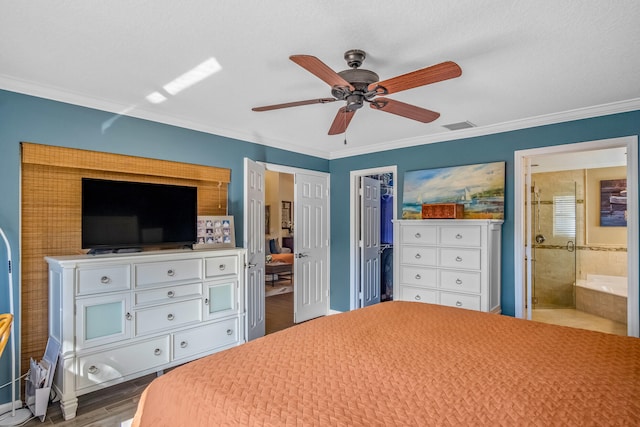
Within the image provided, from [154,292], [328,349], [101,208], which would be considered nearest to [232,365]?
[328,349]

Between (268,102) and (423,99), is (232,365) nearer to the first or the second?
(268,102)

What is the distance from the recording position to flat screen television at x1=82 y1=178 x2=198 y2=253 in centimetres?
288

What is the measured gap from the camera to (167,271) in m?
3.00

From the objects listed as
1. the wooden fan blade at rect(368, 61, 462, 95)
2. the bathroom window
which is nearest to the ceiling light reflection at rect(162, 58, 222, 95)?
the wooden fan blade at rect(368, 61, 462, 95)

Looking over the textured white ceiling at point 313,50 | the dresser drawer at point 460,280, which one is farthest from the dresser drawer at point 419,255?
the textured white ceiling at point 313,50

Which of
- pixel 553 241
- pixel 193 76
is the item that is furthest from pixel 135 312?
pixel 553 241

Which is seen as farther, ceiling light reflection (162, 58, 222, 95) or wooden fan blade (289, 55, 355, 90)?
ceiling light reflection (162, 58, 222, 95)

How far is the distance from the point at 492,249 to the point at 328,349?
2.52 m

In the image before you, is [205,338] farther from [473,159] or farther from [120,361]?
[473,159]

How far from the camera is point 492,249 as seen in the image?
354 cm

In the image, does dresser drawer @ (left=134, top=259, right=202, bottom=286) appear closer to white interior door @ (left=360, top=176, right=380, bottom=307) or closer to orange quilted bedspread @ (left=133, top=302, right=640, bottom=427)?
orange quilted bedspread @ (left=133, top=302, right=640, bottom=427)

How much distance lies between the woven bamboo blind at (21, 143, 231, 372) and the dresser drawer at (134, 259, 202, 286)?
615 mm

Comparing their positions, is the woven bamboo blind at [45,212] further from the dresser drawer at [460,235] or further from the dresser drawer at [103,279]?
the dresser drawer at [460,235]

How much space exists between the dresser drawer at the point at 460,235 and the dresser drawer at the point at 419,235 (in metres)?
0.08
